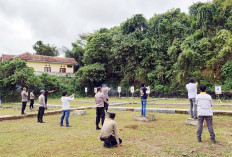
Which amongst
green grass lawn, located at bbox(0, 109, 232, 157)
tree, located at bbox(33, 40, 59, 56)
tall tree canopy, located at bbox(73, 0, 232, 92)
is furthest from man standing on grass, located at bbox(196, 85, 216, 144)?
tree, located at bbox(33, 40, 59, 56)

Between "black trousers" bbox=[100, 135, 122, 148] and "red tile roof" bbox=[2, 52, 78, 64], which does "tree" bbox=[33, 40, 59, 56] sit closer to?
"red tile roof" bbox=[2, 52, 78, 64]

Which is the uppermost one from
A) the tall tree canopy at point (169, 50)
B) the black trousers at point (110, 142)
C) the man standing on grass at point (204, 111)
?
the tall tree canopy at point (169, 50)

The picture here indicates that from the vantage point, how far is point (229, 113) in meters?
9.68

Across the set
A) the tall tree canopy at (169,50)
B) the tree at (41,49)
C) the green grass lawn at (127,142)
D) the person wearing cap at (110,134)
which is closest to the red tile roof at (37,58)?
the tree at (41,49)

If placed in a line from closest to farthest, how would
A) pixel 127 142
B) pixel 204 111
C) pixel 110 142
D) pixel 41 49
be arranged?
pixel 110 142 < pixel 204 111 < pixel 127 142 < pixel 41 49

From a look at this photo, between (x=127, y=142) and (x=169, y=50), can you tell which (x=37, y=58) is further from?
(x=127, y=142)

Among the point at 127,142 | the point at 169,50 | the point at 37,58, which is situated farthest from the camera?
the point at 37,58

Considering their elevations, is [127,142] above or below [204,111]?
below

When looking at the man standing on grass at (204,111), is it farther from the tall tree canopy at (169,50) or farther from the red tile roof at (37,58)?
the red tile roof at (37,58)

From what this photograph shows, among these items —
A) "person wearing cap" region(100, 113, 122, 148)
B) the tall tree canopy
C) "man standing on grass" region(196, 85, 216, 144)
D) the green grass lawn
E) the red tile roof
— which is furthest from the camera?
the red tile roof

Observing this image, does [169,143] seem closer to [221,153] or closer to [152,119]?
[221,153]

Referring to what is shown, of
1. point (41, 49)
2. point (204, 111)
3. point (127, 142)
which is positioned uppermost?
point (41, 49)

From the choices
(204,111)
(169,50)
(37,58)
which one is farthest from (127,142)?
(37,58)

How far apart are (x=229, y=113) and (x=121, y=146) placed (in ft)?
22.9
